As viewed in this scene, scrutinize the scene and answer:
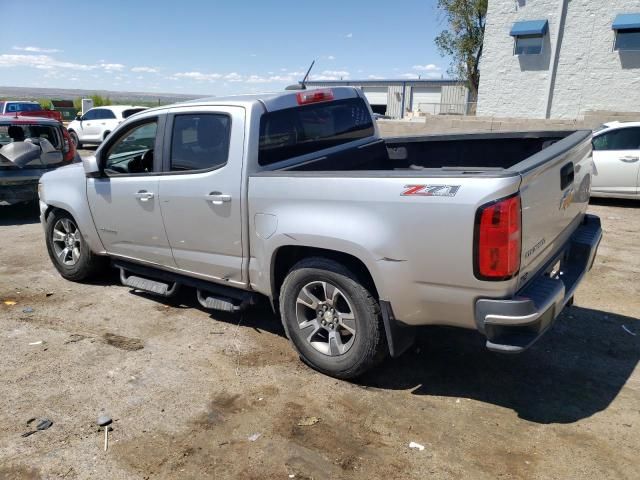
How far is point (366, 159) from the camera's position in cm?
492

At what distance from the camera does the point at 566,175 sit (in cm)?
346

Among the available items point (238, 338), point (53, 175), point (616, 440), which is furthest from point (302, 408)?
point (53, 175)

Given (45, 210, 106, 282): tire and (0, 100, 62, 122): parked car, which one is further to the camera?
(0, 100, 62, 122): parked car

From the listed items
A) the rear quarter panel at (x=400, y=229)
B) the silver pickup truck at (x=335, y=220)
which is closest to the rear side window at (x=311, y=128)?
the silver pickup truck at (x=335, y=220)

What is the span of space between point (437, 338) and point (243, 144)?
2.20 m

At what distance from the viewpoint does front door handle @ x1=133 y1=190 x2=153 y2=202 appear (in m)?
4.55

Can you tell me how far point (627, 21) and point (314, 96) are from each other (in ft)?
64.1

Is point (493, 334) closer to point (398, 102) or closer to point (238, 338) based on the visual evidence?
point (238, 338)

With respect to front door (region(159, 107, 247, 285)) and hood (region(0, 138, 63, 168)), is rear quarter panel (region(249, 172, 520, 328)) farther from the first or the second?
hood (region(0, 138, 63, 168))

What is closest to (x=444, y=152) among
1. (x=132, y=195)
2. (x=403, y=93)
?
(x=132, y=195)

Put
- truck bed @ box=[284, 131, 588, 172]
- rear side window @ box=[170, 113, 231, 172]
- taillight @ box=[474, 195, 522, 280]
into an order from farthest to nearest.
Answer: truck bed @ box=[284, 131, 588, 172] → rear side window @ box=[170, 113, 231, 172] → taillight @ box=[474, 195, 522, 280]

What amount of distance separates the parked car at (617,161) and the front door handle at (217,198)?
775 cm

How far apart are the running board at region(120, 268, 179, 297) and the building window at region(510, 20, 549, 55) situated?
20.4m

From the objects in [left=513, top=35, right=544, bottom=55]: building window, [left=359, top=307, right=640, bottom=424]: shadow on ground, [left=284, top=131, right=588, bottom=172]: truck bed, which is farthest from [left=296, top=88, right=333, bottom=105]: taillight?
[left=513, top=35, right=544, bottom=55]: building window
